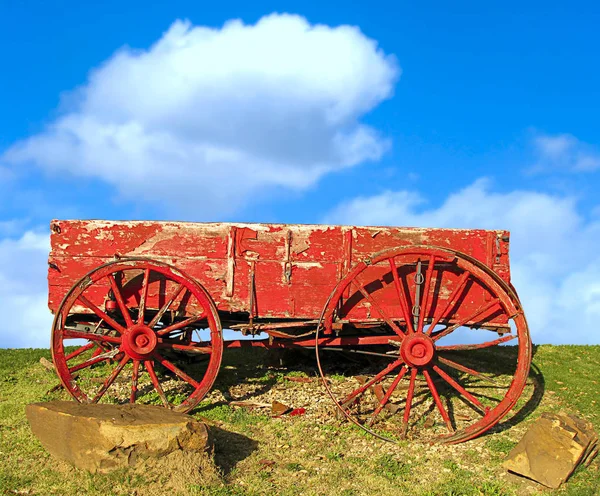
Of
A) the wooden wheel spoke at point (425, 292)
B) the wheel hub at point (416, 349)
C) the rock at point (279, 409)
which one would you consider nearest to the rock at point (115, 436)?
the rock at point (279, 409)

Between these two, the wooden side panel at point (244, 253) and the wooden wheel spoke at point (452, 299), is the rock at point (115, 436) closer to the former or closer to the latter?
the wooden side panel at point (244, 253)

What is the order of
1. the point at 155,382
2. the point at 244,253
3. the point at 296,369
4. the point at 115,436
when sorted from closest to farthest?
the point at 115,436, the point at 155,382, the point at 244,253, the point at 296,369

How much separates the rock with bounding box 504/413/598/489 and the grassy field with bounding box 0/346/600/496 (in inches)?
4.8

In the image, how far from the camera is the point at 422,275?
7.12 meters

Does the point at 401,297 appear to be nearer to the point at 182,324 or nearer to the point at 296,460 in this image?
the point at 296,460

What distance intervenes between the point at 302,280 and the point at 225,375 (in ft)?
7.79

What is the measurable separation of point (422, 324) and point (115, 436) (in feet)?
11.8

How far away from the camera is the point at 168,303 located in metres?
7.05

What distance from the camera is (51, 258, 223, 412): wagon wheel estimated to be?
6871 millimetres

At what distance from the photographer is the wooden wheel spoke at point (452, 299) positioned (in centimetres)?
692

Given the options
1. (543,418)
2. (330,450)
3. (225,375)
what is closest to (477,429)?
(543,418)

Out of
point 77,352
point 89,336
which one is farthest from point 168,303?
point 77,352

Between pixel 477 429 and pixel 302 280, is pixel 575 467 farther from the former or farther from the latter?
pixel 302 280

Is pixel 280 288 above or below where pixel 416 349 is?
above
